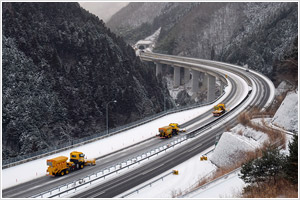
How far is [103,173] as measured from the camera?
39.7 meters

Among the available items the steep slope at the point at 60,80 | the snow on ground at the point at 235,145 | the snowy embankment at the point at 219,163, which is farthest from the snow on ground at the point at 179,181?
the steep slope at the point at 60,80

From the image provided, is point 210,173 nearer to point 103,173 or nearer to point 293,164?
point 103,173

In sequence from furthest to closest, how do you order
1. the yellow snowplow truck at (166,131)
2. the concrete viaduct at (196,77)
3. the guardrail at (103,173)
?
the concrete viaduct at (196,77) → the yellow snowplow truck at (166,131) → the guardrail at (103,173)

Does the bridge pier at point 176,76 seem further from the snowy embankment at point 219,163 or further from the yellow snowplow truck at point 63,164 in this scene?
the yellow snowplow truck at point 63,164

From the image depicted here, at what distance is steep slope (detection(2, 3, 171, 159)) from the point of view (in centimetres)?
7950

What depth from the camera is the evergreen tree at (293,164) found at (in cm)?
2175

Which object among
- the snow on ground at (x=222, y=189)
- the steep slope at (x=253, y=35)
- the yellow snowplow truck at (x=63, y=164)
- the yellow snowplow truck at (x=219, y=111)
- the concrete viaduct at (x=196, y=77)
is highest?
the steep slope at (x=253, y=35)

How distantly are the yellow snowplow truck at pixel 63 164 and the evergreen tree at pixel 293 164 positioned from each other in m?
26.7

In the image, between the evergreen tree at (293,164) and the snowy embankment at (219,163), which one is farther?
the snowy embankment at (219,163)

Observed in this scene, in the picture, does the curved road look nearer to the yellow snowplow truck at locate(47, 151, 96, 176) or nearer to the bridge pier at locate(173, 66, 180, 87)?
the yellow snowplow truck at locate(47, 151, 96, 176)

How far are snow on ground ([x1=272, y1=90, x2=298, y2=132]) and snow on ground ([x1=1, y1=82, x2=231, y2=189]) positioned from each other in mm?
22131

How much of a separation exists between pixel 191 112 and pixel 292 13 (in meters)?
99.2

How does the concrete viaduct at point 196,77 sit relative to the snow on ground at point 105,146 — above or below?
above

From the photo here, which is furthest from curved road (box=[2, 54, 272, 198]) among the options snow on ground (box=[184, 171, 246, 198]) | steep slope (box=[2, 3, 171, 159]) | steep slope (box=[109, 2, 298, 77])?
steep slope (box=[109, 2, 298, 77])
